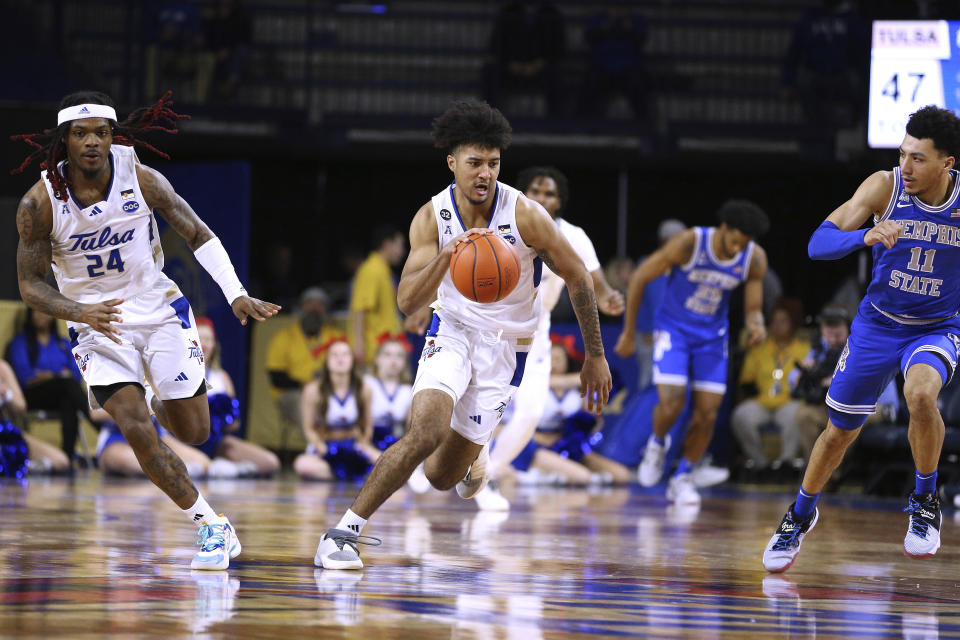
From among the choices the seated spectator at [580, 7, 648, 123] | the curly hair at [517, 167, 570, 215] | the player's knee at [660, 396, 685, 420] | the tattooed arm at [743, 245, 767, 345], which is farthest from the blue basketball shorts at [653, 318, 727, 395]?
the seated spectator at [580, 7, 648, 123]

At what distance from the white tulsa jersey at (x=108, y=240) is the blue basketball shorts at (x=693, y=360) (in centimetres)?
471

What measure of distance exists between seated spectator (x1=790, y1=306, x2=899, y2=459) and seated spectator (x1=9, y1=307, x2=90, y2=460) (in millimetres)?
6062

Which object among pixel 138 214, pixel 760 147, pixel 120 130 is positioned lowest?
pixel 138 214

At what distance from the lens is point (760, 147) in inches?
583

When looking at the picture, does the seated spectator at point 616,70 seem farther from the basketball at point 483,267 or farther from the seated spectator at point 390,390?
the basketball at point 483,267

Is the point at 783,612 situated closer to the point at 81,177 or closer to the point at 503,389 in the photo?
the point at 503,389

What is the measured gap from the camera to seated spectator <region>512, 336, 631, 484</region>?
11.2 m

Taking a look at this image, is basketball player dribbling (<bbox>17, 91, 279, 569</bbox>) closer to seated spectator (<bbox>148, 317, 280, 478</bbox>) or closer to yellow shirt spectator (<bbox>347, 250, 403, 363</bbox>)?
seated spectator (<bbox>148, 317, 280, 478</bbox>)

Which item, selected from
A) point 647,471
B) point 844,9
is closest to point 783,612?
point 647,471

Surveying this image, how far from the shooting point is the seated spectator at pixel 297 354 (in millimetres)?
12539

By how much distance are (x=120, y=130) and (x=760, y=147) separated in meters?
10.3

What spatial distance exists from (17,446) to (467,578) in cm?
614

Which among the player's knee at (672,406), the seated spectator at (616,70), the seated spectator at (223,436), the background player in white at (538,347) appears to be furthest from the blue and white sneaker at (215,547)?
the seated spectator at (616,70)

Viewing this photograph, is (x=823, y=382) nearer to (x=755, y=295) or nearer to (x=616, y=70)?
(x=755, y=295)
